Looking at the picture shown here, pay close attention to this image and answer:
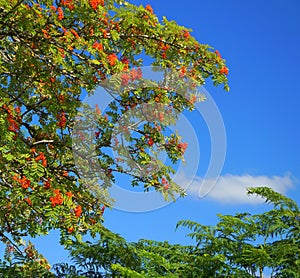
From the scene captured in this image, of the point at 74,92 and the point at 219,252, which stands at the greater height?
the point at 74,92

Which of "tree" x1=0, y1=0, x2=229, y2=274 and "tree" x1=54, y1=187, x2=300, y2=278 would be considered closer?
"tree" x1=54, y1=187, x2=300, y2=278

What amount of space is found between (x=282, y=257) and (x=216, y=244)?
2.61ft

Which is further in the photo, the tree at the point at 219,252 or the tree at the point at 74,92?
the tree at the point at 74,92

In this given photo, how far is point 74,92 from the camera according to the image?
9469mm

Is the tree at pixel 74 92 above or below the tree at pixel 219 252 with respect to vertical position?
above

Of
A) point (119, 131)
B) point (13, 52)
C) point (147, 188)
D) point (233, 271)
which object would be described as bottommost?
point (233, 271)

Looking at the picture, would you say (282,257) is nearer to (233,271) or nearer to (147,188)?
(233,271)

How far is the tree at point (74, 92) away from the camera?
8469 mm

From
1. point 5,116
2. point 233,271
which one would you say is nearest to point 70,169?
point 5,116

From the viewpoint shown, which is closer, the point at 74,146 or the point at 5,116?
the point at 5,116

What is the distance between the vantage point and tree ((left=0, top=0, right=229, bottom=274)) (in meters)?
8.47

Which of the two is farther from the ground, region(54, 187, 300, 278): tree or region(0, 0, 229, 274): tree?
region(0, 0, 229, 274): tree

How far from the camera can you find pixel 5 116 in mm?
8453

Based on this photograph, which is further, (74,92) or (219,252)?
(74,92)
